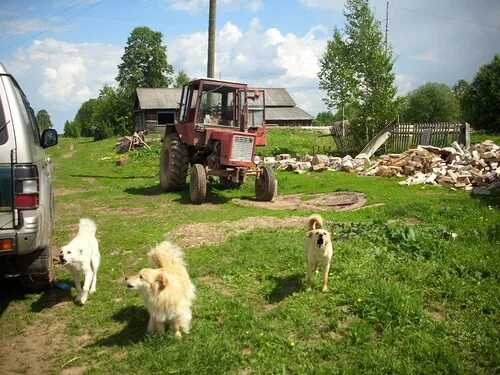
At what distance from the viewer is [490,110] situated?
1604 inches

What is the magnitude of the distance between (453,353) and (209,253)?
396cm

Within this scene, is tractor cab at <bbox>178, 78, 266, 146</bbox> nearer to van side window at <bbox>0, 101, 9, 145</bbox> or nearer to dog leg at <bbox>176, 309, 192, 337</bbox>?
van side window at <bbox>0, 101, 9, 145</bbox>

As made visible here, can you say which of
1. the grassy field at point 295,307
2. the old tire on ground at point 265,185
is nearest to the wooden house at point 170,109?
the old tire on ground at point 265,185

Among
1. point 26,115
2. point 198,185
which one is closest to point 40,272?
point 26,115

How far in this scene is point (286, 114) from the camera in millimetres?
50219

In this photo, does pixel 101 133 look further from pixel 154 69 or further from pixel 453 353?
pixel 453 353

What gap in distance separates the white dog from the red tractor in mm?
5929

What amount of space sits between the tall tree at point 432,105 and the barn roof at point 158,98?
1381 inches

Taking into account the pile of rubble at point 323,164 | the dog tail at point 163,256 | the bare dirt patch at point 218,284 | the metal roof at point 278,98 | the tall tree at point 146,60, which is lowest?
the bare dirt patch at point 218,284

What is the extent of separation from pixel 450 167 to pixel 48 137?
12061mm

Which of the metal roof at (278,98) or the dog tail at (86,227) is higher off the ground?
the metal roof at (278,98)

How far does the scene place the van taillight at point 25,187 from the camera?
4297 millimetres

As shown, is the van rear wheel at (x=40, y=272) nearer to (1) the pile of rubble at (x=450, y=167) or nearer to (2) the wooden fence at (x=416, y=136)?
(1) the pile of rubble at (x=450, y=167)

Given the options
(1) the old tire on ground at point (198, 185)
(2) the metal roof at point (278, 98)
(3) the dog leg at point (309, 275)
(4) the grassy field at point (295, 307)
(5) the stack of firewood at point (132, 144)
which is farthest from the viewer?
(2) the metal roof at point (278, 98)
